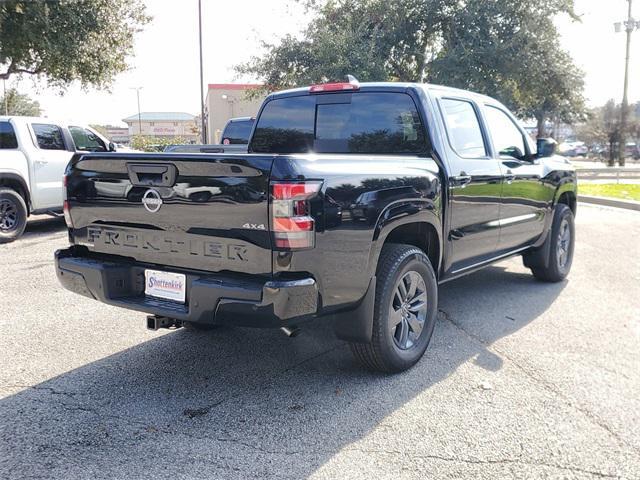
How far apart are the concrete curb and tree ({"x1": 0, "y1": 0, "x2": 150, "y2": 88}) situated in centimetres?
1365

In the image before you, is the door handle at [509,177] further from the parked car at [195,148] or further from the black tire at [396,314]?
the parked car at [195,148]

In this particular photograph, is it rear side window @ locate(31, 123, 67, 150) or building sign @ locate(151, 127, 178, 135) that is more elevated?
building sign @ locate(151, 127, 178, 135)

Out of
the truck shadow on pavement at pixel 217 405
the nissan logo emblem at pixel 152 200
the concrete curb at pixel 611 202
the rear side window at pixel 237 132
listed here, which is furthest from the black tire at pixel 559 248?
the rear side window at pixel 237 132

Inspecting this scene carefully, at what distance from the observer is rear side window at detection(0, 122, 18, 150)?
29.6 feet

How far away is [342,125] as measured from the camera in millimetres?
4637

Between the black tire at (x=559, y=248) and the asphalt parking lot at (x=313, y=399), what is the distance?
3.12 feet

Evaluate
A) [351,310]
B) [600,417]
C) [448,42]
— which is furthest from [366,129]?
[448,42]

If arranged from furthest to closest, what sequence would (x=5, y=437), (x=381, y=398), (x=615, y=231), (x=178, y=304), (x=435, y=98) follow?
1. (x=615, y=231)
2. (x=435, y=98)
3. (x=381, y=398)
4. (x=178, y=304)
5. (x=5, y=437)

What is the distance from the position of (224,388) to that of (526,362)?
2103mm

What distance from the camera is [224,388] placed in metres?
3.68

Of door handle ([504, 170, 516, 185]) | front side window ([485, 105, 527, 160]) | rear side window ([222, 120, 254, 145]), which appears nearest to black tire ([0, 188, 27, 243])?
rear side window ([222, 120, 254, 145])

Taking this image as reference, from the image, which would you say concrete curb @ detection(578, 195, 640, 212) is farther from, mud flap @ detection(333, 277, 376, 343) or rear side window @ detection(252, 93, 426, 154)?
mud flap @ detection(333, 277, 376, 343)

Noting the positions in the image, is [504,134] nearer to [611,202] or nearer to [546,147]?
[546,147]

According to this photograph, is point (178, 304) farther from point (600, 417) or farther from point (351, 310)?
point (600, 417)
